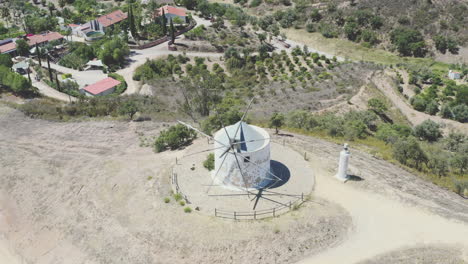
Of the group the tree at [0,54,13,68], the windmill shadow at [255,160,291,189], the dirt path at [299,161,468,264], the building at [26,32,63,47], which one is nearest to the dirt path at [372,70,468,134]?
the dirt path at [299,161,468,264]

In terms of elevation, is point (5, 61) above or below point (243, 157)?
below

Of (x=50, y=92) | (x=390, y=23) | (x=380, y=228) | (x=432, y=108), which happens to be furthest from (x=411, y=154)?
(x=390, y=23)

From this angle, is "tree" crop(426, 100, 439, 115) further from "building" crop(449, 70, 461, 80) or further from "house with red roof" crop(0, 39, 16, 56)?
"house with red roof" crop(0, 39, 16, 56)

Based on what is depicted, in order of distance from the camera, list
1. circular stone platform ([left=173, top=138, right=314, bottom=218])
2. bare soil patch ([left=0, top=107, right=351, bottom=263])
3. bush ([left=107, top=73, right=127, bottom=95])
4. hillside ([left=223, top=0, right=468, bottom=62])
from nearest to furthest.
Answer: bare soil patch ([left=0, top=107, right=351, bottom=263]), circular stone platform ([left=173, top=138, right=314, bottom=218]), bush ([left=107, top=73, right=127, bottom=95]), hillside ([left=223, top=0, right=468, bottom=62])

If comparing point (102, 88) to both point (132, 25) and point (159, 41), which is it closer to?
point (132, 25)

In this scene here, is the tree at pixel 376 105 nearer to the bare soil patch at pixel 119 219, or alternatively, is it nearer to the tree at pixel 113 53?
the bare soil patch at pixel 119 219

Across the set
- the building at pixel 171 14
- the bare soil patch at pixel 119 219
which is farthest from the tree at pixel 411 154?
the building at pixel 171 14
